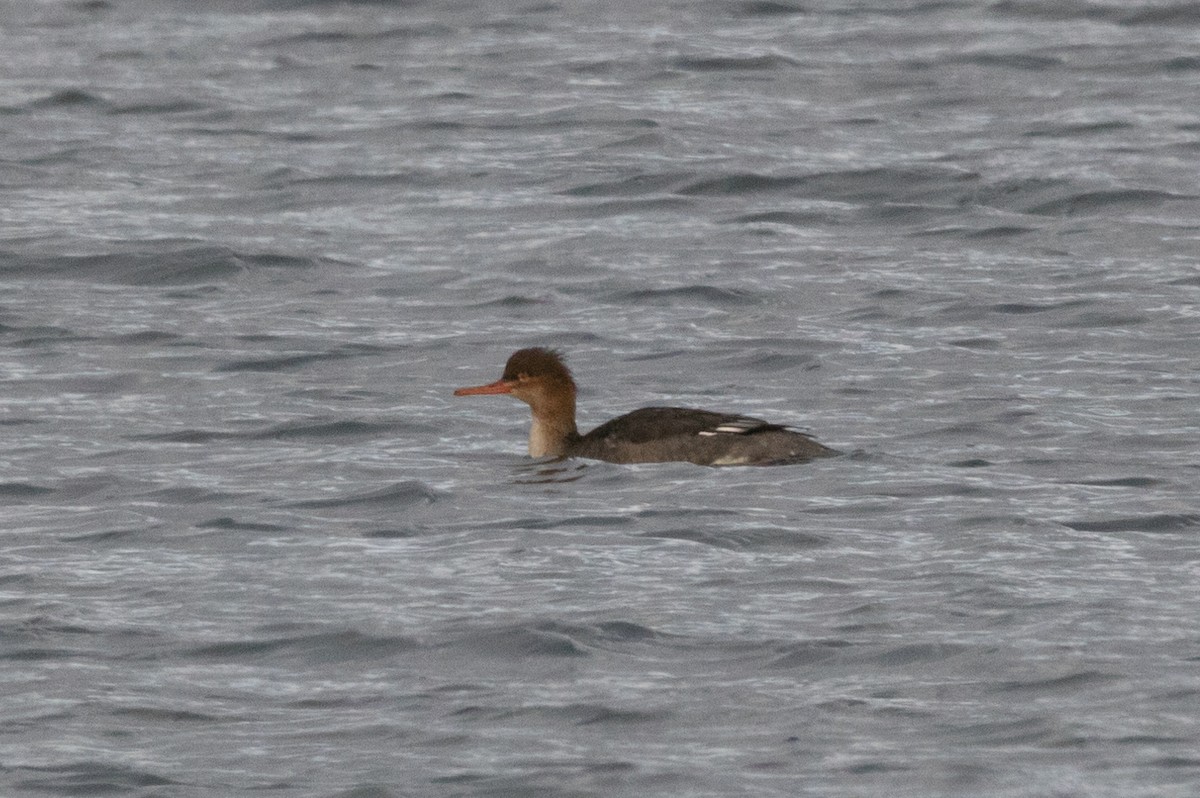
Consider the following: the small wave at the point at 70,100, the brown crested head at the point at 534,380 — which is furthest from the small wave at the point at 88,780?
the small wave at the point at 70,100

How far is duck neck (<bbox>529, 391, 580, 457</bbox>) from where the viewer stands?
41.8 ft

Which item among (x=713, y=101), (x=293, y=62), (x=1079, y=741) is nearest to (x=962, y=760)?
(x=1079, y=741)

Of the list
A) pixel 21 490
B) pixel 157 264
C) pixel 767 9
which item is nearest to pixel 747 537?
pixel 21 490

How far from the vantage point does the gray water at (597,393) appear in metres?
8.45

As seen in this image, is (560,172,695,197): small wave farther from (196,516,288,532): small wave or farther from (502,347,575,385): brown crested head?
(196,516,288,532): small wave

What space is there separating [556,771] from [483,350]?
723 centimetres

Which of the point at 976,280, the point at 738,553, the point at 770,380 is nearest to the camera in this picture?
the point at 738,553

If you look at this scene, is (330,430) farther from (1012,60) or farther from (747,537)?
(1012,60)

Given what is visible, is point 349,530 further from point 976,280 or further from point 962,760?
point 976,280

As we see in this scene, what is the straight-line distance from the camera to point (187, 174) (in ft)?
64.5

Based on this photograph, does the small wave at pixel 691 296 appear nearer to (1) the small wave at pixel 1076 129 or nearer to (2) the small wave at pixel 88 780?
(1) the small wave at pixel 1076 129

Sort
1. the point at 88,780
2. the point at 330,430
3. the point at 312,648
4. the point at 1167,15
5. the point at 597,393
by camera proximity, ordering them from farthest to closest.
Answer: the point at 1167,15
the point at 597,393
the point at 330,430
the point at 312,648
the point at 88,780

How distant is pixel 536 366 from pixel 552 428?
362mm

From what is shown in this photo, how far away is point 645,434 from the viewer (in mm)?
12188
